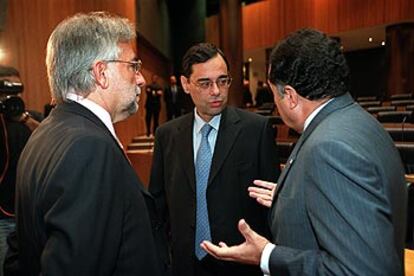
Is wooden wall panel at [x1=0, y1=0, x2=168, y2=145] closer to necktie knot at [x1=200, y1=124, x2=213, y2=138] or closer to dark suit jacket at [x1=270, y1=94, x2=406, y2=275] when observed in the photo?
necktie knot at [x1=200, y1=124, x2=213, y2=138]

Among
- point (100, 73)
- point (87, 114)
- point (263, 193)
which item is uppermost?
point (100, 73)

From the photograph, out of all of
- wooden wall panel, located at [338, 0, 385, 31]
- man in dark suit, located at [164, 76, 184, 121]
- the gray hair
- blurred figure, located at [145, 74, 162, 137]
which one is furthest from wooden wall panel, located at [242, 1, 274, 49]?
the gray hair

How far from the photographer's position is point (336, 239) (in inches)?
37.7

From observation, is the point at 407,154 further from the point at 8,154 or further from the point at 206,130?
the point at 8,154

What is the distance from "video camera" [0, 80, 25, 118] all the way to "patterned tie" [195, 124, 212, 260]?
3.12 feet

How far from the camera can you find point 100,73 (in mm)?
1160

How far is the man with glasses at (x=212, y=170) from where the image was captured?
72.2 inches

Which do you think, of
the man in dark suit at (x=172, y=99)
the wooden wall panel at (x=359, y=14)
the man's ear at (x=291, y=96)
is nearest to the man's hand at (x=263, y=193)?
the man's ear at (x=291, y=96)

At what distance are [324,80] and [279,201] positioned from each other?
0.35m

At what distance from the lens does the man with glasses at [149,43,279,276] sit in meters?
1.83

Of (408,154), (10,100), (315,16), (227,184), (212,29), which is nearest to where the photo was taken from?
(227,184)

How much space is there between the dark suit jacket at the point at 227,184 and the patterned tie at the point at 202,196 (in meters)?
0.02

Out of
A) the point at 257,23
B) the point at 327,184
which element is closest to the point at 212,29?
the point at 257,23

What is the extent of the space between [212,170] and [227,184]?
3.6 inches
